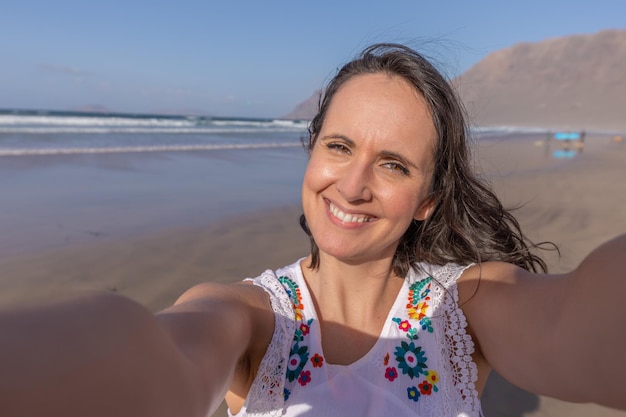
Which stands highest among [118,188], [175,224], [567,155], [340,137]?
[340,137]

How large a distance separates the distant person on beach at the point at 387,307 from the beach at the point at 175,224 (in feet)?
2.22

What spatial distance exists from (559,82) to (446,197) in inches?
3961

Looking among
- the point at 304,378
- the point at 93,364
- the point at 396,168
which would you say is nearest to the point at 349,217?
the point at 396,168

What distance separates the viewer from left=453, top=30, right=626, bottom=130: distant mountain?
55219mm

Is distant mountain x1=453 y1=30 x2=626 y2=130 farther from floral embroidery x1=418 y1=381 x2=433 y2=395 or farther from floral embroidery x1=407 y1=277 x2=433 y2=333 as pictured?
floral embroidery x1=418 y1=381 x2=433 y2=395

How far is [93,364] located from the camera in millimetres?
653

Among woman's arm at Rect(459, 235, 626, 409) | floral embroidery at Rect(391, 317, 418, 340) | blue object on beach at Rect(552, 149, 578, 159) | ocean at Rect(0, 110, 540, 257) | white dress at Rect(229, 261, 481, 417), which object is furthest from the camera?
blue object on beach at Rect(552, 149, 578, 159)

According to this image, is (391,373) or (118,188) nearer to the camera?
(391,373)

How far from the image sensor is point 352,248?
6.03ft

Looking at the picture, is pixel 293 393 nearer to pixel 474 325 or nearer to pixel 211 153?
pixel 474 325

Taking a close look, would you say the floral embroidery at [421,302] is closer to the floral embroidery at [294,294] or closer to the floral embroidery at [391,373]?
the floral embroidery at [391,373]

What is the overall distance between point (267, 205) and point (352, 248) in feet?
16.3

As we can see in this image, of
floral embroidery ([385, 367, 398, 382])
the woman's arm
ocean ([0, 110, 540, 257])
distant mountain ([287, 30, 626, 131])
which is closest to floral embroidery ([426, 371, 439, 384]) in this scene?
floral embroidery ([385, 367, 398, 382])

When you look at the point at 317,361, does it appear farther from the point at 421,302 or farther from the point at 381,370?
the point at 421,302
